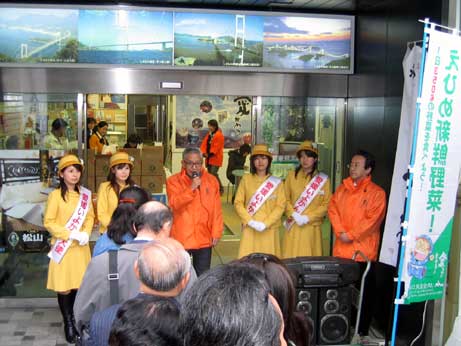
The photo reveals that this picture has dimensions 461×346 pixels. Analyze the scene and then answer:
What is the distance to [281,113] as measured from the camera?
265 inches

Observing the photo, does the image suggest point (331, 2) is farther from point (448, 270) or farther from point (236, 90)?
point (448, 270)

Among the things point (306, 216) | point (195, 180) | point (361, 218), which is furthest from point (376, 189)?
point (195, 180)

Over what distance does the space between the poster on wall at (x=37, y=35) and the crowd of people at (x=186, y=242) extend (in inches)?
48.2

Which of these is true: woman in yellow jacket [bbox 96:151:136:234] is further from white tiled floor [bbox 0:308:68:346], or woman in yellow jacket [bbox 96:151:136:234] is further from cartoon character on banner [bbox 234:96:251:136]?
cartoon character on banner [bbox 234:96:251:136]

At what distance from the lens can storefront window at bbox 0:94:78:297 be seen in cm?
624

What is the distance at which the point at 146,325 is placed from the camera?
2.10 metres

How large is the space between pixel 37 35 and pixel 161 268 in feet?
14.1

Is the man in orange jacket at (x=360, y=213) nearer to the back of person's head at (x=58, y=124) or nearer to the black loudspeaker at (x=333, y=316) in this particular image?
the black loudspeaker at (x=333, y=316)

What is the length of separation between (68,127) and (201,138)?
2.67 meters

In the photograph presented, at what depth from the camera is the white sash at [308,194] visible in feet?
20.3

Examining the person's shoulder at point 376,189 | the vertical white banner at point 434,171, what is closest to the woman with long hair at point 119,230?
the vertical white banner at point 434,171

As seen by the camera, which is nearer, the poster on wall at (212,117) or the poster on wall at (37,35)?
the poster on wall at (37,35)

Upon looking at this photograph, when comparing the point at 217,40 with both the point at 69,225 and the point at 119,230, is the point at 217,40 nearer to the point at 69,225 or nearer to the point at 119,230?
the point at 69,225

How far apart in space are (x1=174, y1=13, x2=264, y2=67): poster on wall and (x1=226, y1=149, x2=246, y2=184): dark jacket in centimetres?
161
